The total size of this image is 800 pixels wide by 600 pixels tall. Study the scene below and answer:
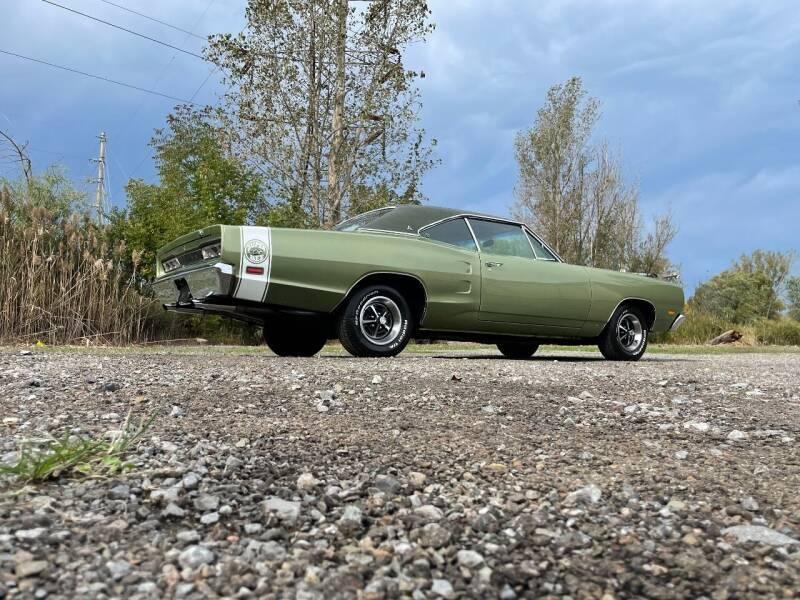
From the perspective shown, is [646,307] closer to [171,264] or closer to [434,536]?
[171,264]

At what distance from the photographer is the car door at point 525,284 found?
21.3 ft

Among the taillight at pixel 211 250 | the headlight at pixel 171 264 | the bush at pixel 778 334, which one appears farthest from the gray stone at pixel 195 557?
the bush at pixel 778 334

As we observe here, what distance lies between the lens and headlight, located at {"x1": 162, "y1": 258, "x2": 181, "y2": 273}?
19.6ft

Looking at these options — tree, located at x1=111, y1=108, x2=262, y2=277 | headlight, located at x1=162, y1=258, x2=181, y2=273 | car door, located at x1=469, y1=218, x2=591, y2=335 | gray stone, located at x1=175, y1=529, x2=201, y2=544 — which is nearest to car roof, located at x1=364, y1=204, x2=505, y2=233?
car door, located at x1=469, y1=218, x2=591, y2=335

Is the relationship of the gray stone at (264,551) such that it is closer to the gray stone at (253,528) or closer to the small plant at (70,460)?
the gray stone at (253,528)

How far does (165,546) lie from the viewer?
1.50 metres

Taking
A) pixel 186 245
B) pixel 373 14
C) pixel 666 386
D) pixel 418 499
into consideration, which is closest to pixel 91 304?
pixel 186 245

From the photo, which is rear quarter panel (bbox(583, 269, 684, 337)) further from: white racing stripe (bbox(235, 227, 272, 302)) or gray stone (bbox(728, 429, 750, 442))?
gray stone (bbox(728, 429, 750, 442))

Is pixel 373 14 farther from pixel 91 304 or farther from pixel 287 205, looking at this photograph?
pixel 91 304

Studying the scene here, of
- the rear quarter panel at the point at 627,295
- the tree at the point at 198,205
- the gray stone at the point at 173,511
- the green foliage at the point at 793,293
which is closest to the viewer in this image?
the gray stone at the point at 173,511

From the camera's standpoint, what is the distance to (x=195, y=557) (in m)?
Result: 1.43

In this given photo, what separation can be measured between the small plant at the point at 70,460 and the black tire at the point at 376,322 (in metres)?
3.50

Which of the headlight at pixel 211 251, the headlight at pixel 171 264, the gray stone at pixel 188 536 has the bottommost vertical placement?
the gray stone at pixel 188 536

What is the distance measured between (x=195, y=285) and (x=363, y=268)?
137cm
